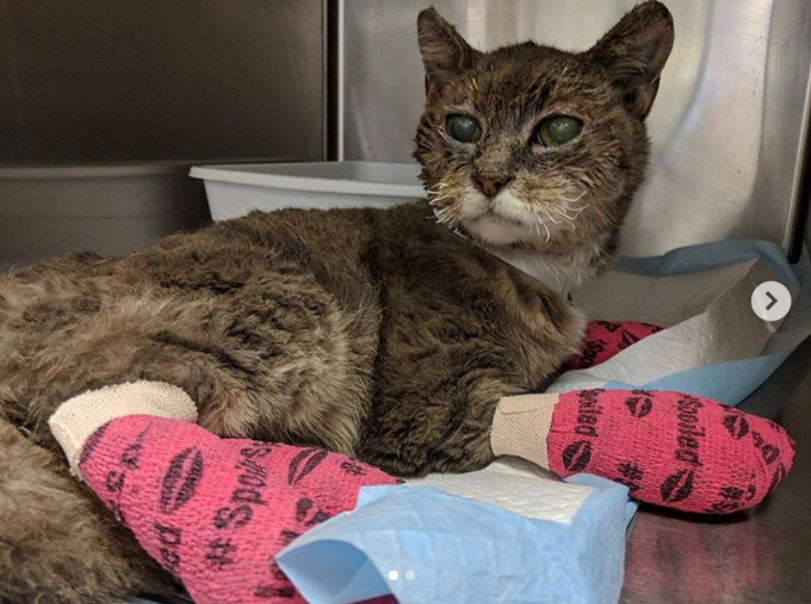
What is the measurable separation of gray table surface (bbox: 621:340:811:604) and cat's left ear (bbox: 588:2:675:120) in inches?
31.9

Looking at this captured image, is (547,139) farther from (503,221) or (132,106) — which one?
(132,106)

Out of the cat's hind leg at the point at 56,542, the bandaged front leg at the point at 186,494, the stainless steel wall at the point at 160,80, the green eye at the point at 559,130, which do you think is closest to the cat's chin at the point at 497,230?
the green eye at the point at 559,130

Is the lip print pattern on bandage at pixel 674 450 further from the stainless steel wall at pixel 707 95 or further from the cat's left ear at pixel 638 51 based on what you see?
the stainless steel wall at pixel 707 95

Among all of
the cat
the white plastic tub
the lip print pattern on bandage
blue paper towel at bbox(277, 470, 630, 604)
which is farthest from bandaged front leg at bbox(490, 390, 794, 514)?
the white plastic tub

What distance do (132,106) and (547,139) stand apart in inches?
50.8

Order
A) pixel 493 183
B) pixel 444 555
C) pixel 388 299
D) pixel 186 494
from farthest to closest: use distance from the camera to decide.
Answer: pixel 388 299
pixel 493 183
pixel 186 494
pixel 444 555

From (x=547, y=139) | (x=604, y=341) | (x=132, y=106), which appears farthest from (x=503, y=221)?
(x=132, y=106)

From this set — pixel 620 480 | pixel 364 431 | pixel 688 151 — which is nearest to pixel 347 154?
pixel 688 151

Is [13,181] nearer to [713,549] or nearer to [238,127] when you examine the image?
[238,127]

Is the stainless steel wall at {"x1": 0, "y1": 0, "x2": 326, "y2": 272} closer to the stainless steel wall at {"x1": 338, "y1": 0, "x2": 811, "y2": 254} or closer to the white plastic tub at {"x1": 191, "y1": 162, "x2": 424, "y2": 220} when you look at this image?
the white plastic tub at {"x1": 191, "y1": 162, "x2": 424, "y2": 220}

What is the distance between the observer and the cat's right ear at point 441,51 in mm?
1690

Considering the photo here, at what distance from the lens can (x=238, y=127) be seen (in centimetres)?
270

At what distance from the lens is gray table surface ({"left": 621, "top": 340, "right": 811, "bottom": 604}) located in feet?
3.29

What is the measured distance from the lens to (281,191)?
2160mm
